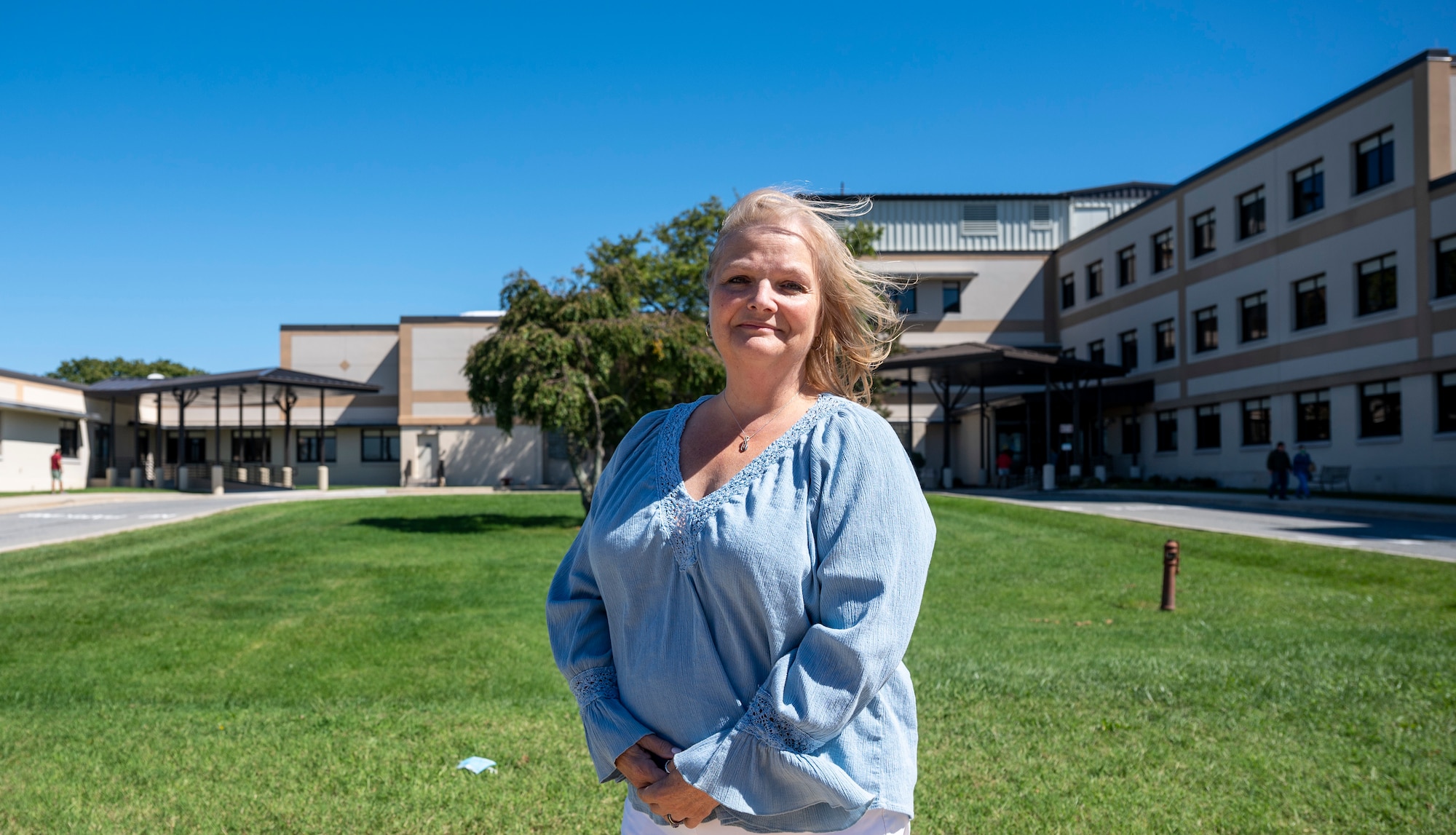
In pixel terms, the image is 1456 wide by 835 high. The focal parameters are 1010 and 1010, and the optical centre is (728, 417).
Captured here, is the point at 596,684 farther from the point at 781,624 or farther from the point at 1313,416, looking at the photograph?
the point at 1313,416

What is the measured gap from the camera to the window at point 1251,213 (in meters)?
33.4

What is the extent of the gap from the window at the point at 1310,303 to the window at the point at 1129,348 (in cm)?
892

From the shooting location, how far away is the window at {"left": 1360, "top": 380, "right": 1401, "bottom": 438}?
2728 centimetres

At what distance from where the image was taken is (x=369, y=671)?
8.94m

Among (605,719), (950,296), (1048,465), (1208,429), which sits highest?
(950,296)

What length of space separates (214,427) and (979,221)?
135 ft

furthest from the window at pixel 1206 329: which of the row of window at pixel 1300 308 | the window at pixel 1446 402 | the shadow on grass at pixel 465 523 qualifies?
the shadow on grass at pixel 465 523

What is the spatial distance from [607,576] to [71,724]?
6196mm

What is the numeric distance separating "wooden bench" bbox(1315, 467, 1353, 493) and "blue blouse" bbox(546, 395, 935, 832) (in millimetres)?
30295

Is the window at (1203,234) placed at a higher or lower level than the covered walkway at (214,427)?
higher

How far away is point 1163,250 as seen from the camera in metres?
39.0

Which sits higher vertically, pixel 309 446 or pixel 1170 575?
pixel 309 446

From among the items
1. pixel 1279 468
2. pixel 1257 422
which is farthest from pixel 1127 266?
pixel 1279 468

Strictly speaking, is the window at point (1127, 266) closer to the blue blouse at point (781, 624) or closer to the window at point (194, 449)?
the blue blouse at point (781, 624)
